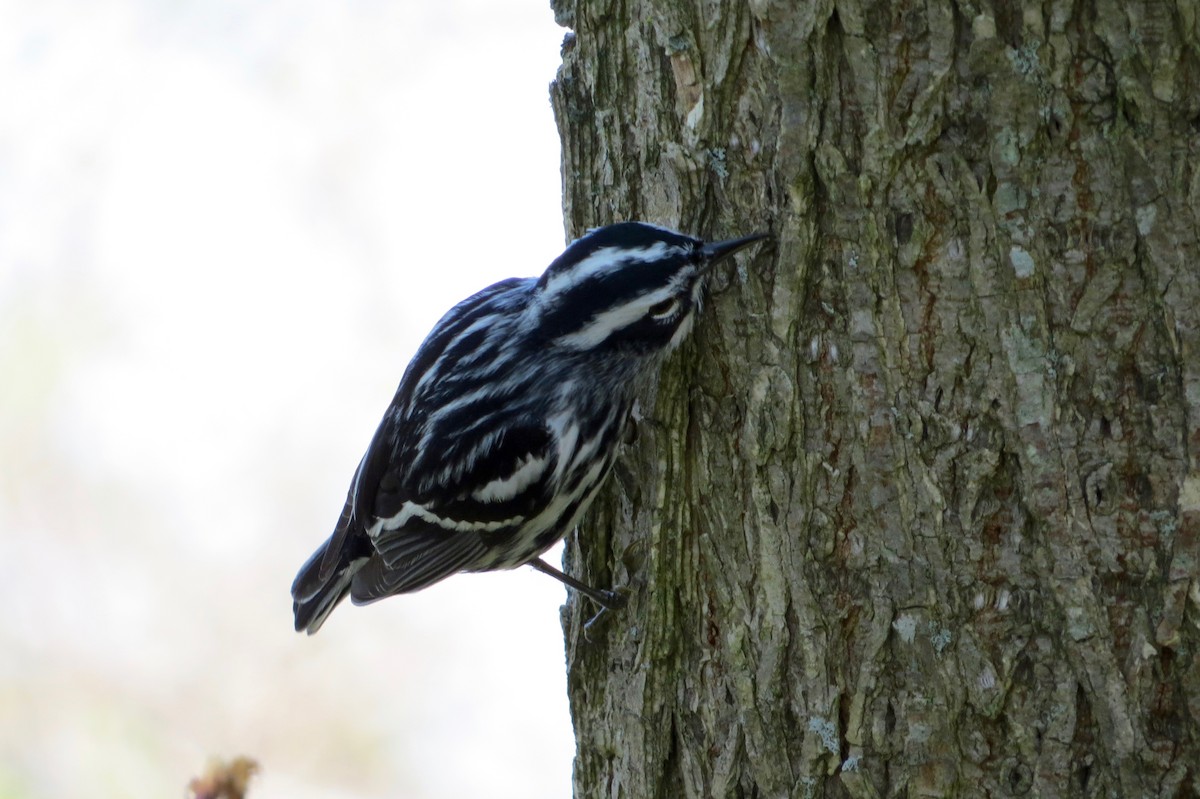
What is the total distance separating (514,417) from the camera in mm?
3152

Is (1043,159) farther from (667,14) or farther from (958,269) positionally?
(667,14)

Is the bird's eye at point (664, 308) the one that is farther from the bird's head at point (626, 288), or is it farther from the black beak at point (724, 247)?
the black beak at point (724, 247)

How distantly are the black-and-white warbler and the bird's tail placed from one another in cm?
10

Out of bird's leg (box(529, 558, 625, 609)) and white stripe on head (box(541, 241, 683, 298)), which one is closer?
white stripe on head (box(541, 241, 683, 298))

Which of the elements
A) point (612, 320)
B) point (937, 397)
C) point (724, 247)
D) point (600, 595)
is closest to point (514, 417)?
point (612, 320)

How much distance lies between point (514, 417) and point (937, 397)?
1.19 m

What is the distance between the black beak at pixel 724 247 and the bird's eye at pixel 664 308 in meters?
0.19

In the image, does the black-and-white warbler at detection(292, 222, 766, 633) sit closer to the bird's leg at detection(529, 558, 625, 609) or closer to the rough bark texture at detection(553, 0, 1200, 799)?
the bird's leg at detection(529, 558, 625, 609)

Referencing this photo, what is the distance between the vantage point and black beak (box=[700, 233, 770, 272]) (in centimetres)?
247

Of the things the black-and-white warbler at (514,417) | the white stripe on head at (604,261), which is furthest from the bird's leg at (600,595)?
the white stripe on head at (604,261)

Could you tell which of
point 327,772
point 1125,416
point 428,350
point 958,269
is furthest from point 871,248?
point 327,772

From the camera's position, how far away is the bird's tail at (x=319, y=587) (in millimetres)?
3658

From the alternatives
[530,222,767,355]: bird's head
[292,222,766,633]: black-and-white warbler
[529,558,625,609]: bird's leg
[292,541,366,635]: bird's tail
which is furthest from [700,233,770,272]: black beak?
[292,541,366,635]: bird's tail

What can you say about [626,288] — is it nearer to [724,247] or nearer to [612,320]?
[612,320]
